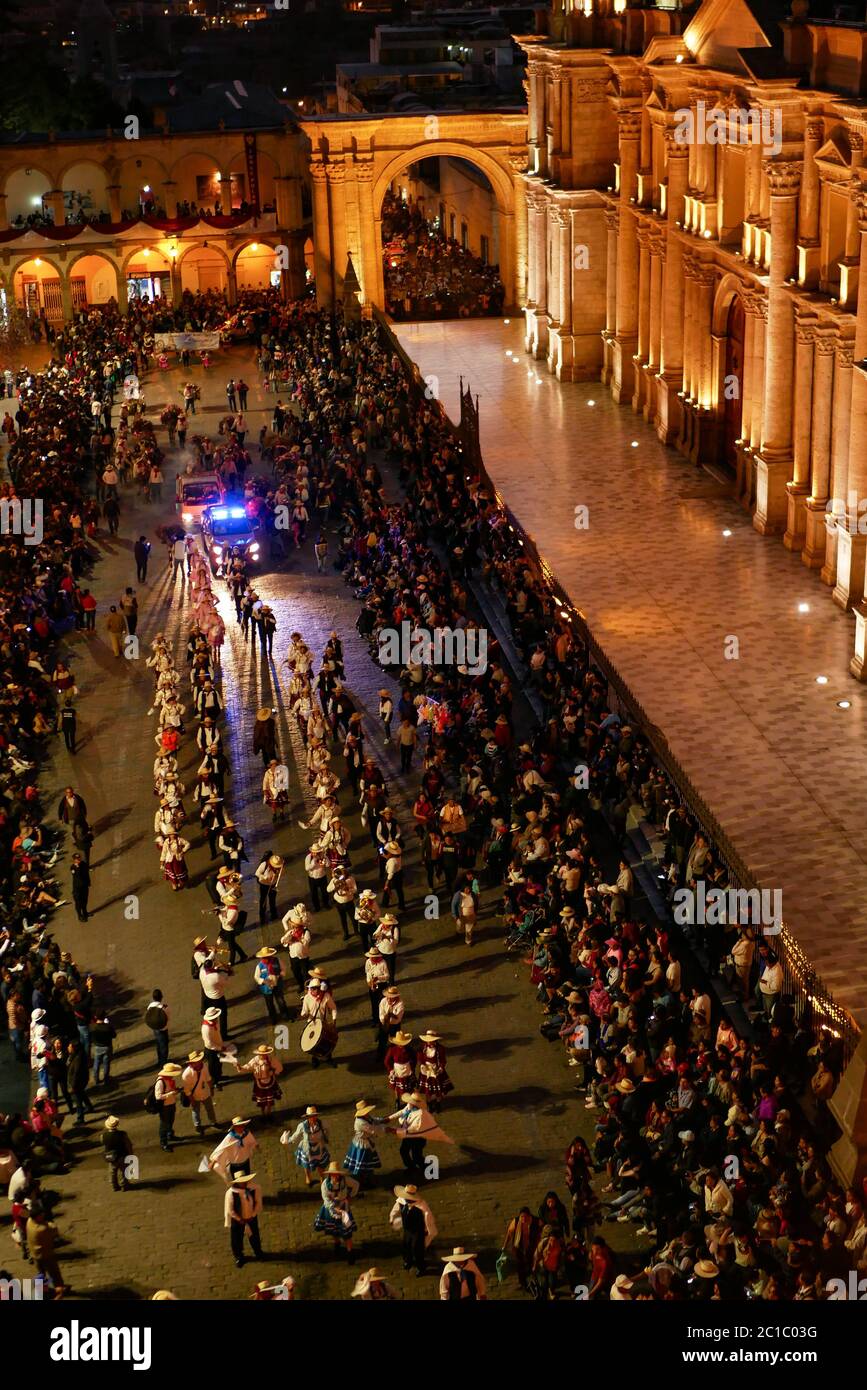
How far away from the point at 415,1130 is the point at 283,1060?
315cm

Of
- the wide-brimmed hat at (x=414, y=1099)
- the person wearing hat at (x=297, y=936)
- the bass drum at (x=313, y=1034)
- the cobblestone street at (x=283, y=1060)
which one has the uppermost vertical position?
the person wearing hat at (x=297, y=936)

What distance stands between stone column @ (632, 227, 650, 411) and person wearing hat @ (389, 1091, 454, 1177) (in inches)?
1134

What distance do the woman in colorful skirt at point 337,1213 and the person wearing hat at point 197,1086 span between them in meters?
2.25

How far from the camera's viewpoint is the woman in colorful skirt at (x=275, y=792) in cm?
2652

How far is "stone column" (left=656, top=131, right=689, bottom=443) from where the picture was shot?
40.1 m

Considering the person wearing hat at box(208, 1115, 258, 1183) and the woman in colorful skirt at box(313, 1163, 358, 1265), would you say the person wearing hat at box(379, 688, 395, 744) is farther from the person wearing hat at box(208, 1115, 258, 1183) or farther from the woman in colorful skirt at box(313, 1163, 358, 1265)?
the woman in colorful skirt at box(313, 1163, 358, 1265)

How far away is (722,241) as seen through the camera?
37562 mm

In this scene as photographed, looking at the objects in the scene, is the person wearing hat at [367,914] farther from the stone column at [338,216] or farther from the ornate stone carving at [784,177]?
the stone column at [338,216]

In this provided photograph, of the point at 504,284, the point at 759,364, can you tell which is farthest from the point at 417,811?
the point at 504,284

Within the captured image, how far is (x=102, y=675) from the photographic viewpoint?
32875 mm

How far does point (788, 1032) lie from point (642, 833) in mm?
5633

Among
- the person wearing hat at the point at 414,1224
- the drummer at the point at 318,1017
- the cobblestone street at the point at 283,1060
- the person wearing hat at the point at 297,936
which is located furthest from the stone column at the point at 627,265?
the person wearing hat at the point at 414,1224

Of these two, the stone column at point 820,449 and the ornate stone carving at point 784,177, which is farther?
the ornate stone carving at point 784,177

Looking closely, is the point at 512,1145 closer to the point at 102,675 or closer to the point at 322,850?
the point at 322,850
